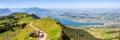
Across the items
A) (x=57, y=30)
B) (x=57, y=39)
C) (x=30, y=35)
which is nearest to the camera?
(x=57, y=39)

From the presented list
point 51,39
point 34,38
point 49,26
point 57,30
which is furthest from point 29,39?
point 49,26

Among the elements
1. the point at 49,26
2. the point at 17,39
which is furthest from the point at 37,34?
the point at 49,26

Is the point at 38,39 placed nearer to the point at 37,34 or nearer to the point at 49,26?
the point at 37,34

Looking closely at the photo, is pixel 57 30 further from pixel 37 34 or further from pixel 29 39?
pixel 29 39

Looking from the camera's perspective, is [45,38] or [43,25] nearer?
[45,38]

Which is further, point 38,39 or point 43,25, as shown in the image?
point 43,25

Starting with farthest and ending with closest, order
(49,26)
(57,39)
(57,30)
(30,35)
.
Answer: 1. (49,26)
2. (57,30)
3. (30,35)
4. (57,39)

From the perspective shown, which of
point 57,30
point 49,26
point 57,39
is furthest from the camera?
point 49,26

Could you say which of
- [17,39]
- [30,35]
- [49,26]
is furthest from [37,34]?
[49,26]
